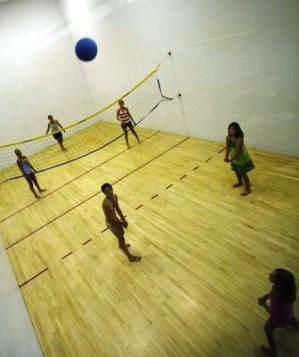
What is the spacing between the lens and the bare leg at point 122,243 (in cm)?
441

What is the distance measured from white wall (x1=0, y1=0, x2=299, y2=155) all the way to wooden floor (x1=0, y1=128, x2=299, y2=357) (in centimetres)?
97

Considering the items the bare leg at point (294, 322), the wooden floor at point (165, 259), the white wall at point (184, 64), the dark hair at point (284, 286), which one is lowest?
the wooden floor at point (165, 259)

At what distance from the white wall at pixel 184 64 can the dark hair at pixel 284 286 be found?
3690 millimetres

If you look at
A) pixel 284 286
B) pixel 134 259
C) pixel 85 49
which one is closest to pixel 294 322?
pixel 284 286

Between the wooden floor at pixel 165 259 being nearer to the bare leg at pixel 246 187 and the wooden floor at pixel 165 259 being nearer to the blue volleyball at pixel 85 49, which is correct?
the bare leg at pixel 246 187

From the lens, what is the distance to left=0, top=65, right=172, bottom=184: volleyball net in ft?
29.6

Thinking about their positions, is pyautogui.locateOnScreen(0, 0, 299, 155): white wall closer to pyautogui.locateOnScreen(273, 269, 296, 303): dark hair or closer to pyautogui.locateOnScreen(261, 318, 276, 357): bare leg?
pyautogui.locateOnScreen(273, 269, 296, 303): dark hair

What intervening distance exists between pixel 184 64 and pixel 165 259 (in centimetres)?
477

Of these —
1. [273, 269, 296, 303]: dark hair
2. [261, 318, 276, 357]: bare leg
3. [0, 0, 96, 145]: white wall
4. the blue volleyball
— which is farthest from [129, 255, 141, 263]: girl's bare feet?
[0, 0, 96, 145]: white wall

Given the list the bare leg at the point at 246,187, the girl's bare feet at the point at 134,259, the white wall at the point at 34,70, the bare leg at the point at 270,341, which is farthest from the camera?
the white wall at the point at 34,70

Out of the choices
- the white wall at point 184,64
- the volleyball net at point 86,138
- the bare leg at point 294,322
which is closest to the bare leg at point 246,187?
the white wall at point 184,64

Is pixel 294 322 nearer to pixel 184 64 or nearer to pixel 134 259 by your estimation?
pixel 134 259

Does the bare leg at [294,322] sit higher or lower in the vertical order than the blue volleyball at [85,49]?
lower

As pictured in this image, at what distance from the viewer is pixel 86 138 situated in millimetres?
11586
